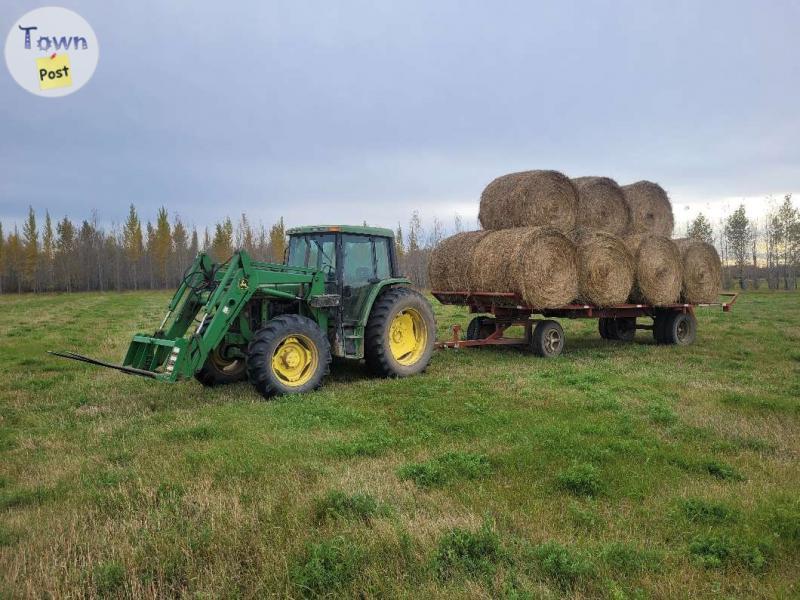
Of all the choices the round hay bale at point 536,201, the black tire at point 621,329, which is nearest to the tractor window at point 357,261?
the round hay bale at point 536,201

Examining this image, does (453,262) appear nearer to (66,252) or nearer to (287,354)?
(287,354)

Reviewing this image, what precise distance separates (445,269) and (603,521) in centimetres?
→ 788

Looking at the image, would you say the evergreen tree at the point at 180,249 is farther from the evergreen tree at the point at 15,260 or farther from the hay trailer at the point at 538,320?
the hay trailer at the point at 538,320

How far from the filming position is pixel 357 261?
8727 millimetres

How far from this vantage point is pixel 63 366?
10234 mm

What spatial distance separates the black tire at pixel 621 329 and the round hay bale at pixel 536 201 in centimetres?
338

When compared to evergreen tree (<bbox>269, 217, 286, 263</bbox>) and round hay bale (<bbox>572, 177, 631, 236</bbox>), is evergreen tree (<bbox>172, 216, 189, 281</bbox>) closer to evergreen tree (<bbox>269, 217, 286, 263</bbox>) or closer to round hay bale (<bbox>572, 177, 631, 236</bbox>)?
evergreen tree (<bbox>269, 217, 286, 263</bbox>)

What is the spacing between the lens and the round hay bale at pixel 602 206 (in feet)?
38.0

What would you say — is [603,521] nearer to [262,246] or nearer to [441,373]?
[441,373]

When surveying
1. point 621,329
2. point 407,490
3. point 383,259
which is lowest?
point 407,490

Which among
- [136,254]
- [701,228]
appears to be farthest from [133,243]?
[701,228]

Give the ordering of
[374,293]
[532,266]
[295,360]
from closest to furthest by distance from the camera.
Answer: [295,360], [374,293], [532,266]

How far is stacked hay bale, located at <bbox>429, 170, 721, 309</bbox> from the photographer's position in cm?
1012

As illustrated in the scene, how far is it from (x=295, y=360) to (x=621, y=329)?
8.58 metres
